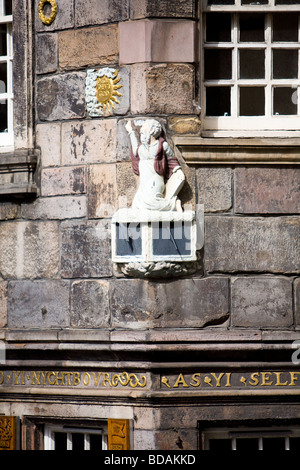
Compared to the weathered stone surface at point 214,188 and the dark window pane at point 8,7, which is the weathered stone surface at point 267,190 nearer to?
the weathered stone surface at point 214,188

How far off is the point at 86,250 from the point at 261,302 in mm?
1492

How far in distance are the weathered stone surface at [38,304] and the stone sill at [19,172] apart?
77 cm

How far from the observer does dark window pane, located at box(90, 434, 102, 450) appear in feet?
29.7

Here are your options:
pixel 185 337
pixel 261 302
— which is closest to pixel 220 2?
pixel 261 302

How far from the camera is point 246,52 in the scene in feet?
29.5

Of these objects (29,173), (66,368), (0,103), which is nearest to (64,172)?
(29,173)

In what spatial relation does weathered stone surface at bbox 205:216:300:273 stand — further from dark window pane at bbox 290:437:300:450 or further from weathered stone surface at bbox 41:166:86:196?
dark window pane at bbox 290:437:300:450

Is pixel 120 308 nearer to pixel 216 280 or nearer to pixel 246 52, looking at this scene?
pixel 216 280

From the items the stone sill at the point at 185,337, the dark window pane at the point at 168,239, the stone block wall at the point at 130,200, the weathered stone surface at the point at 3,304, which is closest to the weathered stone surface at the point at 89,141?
the stone block wall at the point at 130,200

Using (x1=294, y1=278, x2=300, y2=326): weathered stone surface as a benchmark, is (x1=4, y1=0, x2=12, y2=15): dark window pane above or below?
above

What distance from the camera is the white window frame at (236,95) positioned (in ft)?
29.2

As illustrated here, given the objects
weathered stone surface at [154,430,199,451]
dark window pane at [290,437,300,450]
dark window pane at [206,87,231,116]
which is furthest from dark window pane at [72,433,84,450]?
dark window pane at [206,87,231,116]

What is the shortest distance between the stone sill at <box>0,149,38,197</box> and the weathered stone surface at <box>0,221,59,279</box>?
0.28m

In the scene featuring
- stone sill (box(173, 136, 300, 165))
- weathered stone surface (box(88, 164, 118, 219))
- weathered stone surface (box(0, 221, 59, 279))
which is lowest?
weathered stone surface (box(0, 221, 59, 279))
